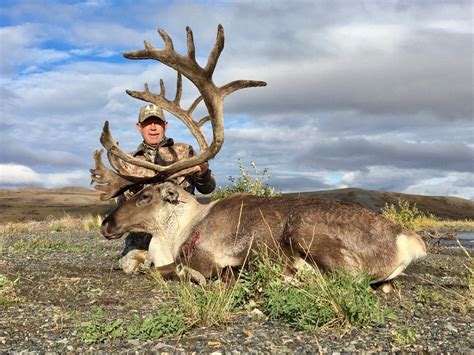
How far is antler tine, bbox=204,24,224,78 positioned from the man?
6.16ft

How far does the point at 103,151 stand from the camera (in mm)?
8836

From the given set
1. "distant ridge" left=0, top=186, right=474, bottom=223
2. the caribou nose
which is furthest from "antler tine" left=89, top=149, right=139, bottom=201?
"distant ridge" left=0, top=186, right=474, bottom=223

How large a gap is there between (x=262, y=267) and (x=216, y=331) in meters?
1.15

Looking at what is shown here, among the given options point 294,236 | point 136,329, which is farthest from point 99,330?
point 294,236

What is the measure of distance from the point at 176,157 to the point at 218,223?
93.0 inches

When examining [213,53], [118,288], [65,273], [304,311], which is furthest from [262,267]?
[65,273]

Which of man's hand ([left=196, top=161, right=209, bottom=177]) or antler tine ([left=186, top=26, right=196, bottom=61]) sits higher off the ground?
antler tine ([left=186, top=26, right=196, bottom=61])

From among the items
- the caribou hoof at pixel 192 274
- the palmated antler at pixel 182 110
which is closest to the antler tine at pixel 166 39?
the palmated antler at pixel 182 110

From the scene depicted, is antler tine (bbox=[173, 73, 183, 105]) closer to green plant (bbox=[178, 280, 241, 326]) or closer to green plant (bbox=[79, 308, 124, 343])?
green plant (bbox=[178, 280, 241, 326])

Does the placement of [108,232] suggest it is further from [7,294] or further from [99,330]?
[99,330]

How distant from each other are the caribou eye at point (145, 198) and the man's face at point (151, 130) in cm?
182

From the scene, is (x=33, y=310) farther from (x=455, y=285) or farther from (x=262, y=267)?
(x=455, y=285)

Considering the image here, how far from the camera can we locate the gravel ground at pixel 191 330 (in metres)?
4.82

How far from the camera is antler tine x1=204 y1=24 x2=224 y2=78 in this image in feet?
24.1
